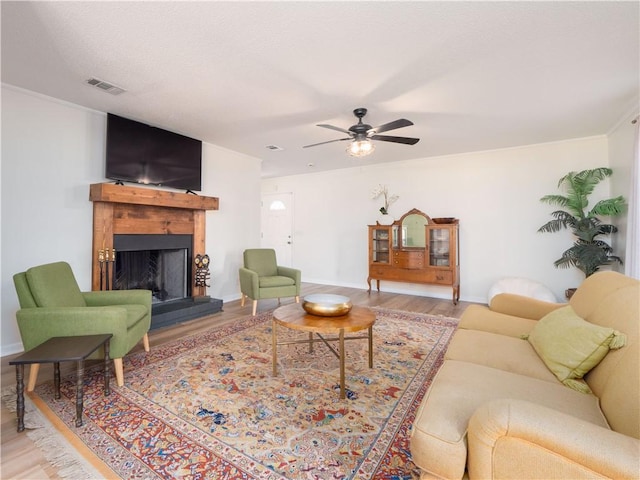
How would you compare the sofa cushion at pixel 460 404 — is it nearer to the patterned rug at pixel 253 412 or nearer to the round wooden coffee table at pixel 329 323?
the patterned rug at pixel 253 412

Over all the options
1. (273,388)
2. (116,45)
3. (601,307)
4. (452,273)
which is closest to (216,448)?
(273,388)

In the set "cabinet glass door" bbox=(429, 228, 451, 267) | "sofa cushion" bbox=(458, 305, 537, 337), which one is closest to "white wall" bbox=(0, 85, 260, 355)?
"sofa cushion" bbox=(458, 305, 537, 337)

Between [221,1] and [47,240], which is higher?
[221,1]

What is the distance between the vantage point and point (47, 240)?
3041mm

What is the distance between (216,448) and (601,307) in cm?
217

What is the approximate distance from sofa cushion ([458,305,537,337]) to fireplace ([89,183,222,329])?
3175 mm

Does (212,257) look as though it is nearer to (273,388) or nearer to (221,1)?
(273,388)

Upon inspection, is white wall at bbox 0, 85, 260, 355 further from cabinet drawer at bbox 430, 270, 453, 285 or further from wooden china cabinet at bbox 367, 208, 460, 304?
cabinet drawer at bbox 430, 270, 453, 285

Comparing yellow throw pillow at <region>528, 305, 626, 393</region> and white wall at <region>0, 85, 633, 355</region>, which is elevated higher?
white wall at <region>0, 85, 633, 355</region>

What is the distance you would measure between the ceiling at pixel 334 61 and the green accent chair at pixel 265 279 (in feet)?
6.37

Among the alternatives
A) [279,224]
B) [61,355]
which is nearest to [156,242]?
[61,355]

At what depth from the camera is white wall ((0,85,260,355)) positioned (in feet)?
9.19

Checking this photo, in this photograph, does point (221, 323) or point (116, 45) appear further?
point (221, 323)

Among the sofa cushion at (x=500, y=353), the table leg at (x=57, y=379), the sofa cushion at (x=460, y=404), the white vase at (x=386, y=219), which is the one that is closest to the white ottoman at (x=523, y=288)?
the white vase at (x=386, y=219)
